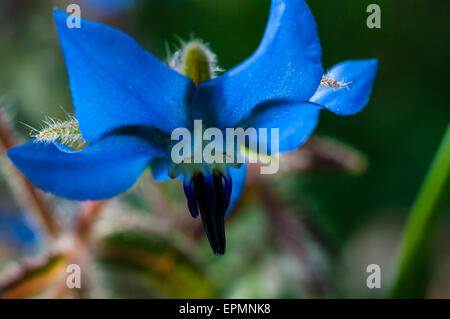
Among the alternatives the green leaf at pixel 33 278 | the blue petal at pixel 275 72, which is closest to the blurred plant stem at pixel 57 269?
the green leaf at pixel 33 278

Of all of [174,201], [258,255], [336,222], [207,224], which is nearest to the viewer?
[207,224]

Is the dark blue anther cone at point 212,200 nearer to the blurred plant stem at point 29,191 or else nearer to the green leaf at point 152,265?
the green leaf at point 152,265

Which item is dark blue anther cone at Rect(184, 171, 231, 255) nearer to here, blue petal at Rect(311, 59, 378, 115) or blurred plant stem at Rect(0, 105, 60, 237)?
blue petal at Rect(311, 59, 378, 115)

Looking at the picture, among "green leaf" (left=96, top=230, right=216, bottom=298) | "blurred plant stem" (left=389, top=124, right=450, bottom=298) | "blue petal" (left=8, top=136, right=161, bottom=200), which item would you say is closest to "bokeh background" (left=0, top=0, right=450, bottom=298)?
"green leaf" (left=96, top=230, right=216, bottom=298)

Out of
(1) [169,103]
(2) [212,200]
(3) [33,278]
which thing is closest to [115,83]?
(1) [169,103]

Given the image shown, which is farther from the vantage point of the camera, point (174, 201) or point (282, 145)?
point (174, 201)
